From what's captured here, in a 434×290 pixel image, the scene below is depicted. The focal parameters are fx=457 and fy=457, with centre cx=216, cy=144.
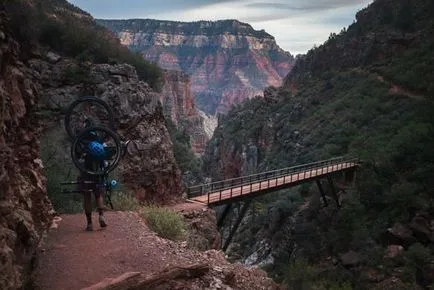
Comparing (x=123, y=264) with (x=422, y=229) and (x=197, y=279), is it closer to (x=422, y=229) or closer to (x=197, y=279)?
(x=197, y=279)

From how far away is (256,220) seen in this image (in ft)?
131

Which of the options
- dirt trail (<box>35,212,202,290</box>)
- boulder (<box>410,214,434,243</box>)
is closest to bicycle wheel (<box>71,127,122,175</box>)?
dirt trail (<box>35,212,202,290</box>)

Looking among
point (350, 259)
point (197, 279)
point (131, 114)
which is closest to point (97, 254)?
point (197, 279)

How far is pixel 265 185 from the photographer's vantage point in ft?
82.2

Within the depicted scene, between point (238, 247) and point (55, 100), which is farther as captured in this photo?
point (238, 247)

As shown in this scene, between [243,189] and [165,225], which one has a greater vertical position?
[165,225]

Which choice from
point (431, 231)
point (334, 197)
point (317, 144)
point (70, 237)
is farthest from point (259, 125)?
point (70, 237)

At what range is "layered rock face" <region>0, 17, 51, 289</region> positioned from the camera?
17.8ft

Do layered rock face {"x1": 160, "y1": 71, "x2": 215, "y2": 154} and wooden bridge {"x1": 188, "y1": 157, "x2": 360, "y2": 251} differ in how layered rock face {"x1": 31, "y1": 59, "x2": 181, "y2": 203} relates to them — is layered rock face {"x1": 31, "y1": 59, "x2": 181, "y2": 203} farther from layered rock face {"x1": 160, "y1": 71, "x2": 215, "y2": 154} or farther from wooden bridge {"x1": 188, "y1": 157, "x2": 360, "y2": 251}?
layered rock face {"x1": 160, "y1": 71, "x2": 215, "y2": 154}

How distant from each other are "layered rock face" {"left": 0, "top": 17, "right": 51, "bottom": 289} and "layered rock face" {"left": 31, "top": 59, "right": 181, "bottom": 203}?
14.4m

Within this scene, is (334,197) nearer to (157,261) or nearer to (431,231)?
(431,231)

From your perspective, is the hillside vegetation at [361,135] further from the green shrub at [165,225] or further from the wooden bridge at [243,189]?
the green shrub at [165,225]

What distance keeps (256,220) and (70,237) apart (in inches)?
1258

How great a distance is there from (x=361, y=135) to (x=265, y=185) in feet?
60.6
